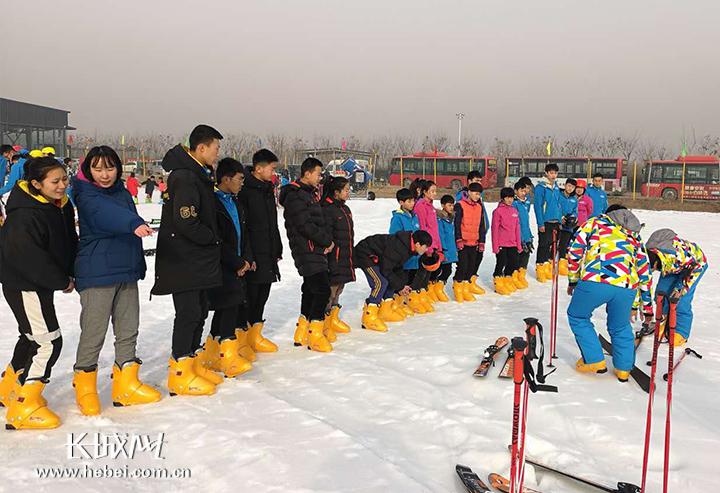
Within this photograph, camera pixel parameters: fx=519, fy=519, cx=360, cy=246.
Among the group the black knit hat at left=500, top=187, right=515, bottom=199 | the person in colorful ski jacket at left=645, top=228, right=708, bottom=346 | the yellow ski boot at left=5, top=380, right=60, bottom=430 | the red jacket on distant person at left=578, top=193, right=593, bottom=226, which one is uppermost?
the black knit hat at left=500, top=187, right=515, bottom=199

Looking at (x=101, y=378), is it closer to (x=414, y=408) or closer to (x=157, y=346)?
(x=157, y=346)

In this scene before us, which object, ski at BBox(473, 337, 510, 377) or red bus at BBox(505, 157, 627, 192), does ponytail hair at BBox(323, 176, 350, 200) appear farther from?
red bus at BBox(505, 157, 627, 192)

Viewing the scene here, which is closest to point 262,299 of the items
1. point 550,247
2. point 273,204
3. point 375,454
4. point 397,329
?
point 273,204

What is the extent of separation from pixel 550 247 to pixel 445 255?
3403 millimetres

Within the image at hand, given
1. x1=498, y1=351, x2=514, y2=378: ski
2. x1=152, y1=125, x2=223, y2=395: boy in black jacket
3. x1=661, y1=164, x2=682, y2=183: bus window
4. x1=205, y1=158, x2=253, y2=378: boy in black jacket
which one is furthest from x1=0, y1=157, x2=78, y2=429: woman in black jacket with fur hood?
x1=661, y1=164, x2=682, y2=183: bus window

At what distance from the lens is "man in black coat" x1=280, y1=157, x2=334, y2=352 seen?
505 cm

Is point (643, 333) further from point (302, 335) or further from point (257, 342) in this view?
point (257, 342)

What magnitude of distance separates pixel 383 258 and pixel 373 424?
2897 millimetres

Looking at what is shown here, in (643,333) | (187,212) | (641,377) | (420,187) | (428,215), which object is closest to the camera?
(187,212)

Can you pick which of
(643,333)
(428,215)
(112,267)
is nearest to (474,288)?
(428,215)

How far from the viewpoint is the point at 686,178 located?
29.3m

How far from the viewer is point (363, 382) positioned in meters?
4.36

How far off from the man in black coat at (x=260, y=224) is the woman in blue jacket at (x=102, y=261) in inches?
48.3

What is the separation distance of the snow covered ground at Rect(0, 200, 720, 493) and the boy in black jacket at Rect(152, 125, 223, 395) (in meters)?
0.31
